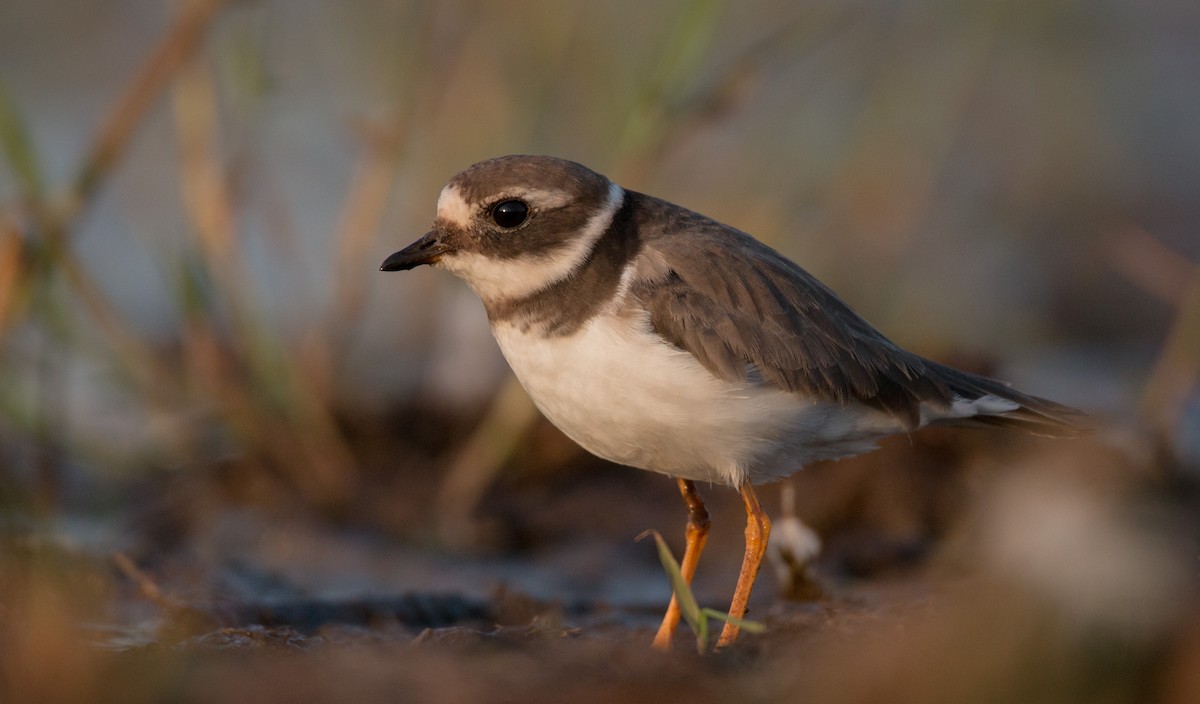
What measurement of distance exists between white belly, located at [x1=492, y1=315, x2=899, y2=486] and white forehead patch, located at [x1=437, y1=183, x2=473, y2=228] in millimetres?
357

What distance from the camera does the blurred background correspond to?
16.1ft

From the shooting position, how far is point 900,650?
2.83 metres

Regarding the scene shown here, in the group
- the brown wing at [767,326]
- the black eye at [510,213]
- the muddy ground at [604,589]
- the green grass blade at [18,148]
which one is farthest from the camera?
the green grass blade at [18,148]

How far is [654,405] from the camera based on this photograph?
409 cm

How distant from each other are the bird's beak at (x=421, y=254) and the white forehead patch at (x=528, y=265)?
30mm

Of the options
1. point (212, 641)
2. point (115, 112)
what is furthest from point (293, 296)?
point (212, 641)

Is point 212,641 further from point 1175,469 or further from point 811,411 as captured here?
point 1175,469

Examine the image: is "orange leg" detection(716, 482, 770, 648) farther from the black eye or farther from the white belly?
the black eye

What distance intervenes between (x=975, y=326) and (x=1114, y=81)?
14.1 feet

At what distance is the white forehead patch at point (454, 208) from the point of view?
4.39 m

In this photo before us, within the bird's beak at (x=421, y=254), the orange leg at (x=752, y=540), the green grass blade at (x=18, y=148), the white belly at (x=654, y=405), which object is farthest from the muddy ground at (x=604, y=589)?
the green grass blade at (x=18, y=148)

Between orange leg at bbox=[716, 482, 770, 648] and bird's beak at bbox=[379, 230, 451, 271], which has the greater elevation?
bird's beak at bbox=[379, 230, 451, 271]

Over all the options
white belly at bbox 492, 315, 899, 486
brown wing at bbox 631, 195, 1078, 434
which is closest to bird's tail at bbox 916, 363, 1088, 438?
brown wing at bbox 631, 195, 1078, 434

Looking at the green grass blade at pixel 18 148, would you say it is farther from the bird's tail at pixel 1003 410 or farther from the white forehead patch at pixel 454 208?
the bird's tail at pixel 1003 410
